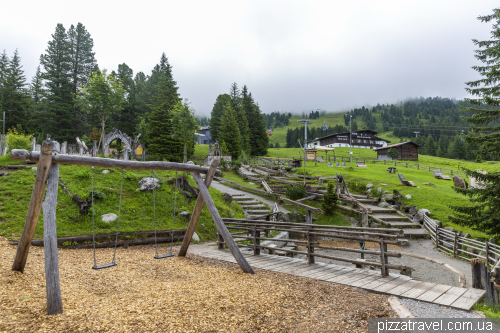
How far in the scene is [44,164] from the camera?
518 cm

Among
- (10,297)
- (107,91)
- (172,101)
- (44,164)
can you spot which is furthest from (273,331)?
(172,101)

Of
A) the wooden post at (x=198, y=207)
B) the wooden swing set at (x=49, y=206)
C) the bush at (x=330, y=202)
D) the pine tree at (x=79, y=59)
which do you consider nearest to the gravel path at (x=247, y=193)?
the bush at (x=330, y=202)

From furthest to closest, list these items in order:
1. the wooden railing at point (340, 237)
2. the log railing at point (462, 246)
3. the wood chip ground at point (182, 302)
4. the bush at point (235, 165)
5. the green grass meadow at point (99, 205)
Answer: the bush at point (235, 165) → the green grass meadow at point (99, 205) → the log railing at point (462, 246) → the wooden railing at point (340, 237) → the wood chip ground at point (182, 302)

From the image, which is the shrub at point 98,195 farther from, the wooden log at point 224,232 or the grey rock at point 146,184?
the wooden log at point 224,232

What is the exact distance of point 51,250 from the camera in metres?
4.71

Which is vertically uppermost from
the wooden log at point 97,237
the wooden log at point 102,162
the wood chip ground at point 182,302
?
the wooden log at point 102,162

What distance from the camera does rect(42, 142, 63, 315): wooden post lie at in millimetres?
4222

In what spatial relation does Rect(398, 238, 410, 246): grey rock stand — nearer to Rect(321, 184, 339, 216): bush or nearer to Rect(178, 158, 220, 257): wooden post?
Rect(321, 184, 339, 216): bush

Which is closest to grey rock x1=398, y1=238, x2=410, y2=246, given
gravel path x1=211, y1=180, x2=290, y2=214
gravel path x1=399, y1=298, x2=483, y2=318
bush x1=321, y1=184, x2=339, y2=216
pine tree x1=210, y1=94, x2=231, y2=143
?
bush x1=321, y1=184, x2=339, y2=216

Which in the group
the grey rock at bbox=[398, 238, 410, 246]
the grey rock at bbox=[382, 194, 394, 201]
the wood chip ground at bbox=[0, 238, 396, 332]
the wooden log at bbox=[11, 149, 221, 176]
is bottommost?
the grey rock at bbox=[398, 238, 410, 246]

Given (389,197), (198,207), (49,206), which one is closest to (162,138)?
(389,197)

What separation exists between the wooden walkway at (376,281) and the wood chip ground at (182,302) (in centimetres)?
37

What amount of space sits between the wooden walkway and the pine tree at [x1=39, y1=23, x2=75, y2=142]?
3745 centimetres

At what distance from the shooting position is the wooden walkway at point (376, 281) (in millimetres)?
4949
